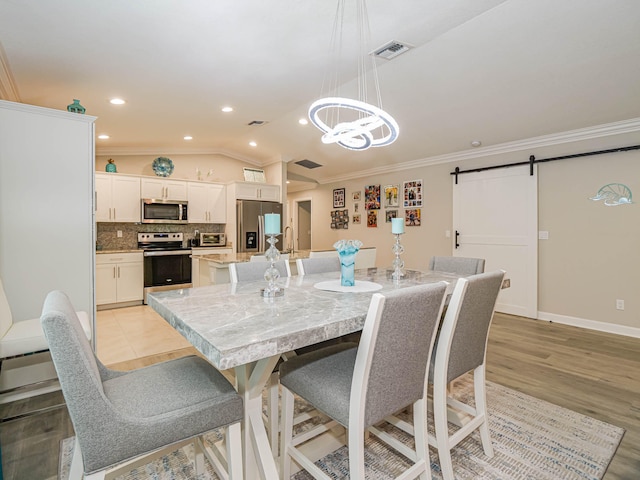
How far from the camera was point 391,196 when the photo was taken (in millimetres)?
5984

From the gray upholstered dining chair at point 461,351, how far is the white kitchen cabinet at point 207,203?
505 centimetres

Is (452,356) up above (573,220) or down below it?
below

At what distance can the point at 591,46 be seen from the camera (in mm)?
2666

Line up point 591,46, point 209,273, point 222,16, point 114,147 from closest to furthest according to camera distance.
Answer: point 222,16, point 591,46, point 209,273, point 114,147

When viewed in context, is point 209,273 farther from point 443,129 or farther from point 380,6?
point 443,129

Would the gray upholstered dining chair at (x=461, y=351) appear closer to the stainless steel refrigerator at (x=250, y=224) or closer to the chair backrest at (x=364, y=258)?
the chair backrest at (x=364, y=258)

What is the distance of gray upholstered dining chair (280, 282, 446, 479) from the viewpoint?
1140mm

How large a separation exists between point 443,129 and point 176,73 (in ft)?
Answer: 10.6

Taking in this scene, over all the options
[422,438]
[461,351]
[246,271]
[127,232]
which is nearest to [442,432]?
[422,438]

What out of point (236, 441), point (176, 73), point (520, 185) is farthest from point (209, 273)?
point (520, 185)

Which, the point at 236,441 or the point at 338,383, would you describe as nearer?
the point at 236,441

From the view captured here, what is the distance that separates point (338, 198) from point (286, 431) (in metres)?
5.87

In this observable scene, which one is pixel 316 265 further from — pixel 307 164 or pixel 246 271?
pixel 307 164

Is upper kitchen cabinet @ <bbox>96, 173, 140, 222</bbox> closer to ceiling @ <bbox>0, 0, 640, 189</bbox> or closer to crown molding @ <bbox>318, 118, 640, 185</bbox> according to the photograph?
ceiling @ <bbox>0, 0, 640, 189</bbox>
